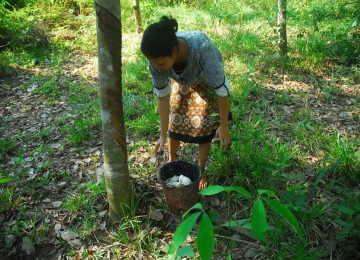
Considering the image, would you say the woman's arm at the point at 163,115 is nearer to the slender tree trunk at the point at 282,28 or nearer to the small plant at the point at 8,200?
the small plant at the point at 8,200

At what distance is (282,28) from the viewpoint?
4387 mm

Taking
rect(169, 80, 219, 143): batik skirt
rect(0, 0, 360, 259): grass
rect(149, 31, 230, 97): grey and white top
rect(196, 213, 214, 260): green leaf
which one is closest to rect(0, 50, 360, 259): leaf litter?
rect(0, 0, 360, 259): grass

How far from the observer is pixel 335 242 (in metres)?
2.05

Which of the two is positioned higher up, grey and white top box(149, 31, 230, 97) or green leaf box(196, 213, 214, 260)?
grey and white top box(149, 31, 230, 97)

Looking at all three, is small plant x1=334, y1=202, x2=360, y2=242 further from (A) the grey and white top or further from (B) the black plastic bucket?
(A) the grey and white top

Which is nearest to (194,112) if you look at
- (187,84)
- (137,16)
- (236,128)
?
(187,84)

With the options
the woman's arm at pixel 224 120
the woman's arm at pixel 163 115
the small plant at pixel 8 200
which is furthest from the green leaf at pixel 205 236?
the small plant at pixel 8 200

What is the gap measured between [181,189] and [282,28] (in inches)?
126

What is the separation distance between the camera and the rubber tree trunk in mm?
1734

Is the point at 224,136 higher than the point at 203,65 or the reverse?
the reverse

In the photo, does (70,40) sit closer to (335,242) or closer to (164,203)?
(164,203)

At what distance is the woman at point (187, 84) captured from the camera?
1.91 meters

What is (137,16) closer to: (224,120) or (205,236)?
(224,120)

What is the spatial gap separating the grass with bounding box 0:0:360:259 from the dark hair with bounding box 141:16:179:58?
3.43ft
